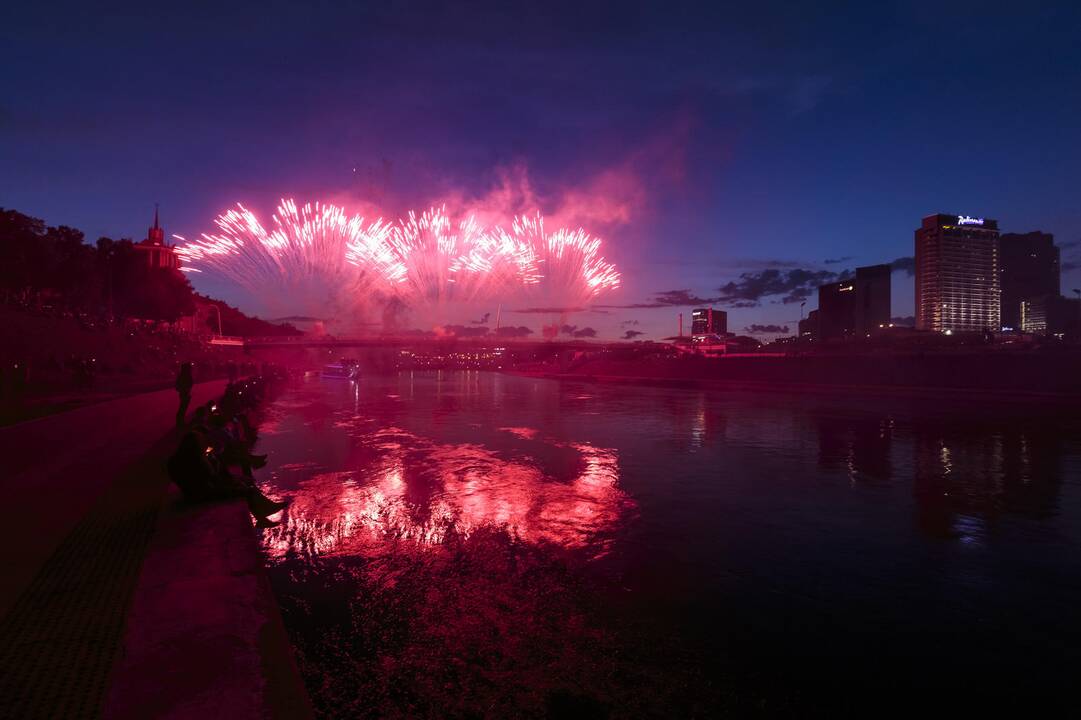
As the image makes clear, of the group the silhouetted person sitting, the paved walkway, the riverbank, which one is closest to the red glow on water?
the silhouetted person sitting

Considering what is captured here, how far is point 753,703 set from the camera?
483 cm

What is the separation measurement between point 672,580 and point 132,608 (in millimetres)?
5596

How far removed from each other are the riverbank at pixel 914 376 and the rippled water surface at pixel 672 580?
32.0 meters

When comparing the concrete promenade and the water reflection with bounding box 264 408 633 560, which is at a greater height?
the concrete promenade

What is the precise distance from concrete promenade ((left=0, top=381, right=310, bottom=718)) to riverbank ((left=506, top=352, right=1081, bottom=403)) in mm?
46223

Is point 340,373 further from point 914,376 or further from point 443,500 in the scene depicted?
point 443,500

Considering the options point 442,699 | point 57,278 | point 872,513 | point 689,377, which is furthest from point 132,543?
point 57,278

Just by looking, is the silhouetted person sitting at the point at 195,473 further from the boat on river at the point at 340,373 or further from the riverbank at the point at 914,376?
the boat on river at the point at 340,373

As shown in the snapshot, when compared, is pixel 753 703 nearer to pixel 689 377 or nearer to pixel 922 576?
pixel 922 576

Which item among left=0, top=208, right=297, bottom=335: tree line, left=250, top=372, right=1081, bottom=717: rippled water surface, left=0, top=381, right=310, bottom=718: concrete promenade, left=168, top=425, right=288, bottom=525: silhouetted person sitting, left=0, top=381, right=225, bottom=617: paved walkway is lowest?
left=250, top=372, right=1081, bottom=717: rippled water surface

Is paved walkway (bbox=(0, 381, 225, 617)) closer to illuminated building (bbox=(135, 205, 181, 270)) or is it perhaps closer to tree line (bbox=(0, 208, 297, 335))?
tree line (bbox=(0, 208, 297, 335))

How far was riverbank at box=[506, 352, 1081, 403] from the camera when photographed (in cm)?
4297

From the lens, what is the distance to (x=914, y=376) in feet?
176

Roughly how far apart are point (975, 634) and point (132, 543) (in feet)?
30.4
